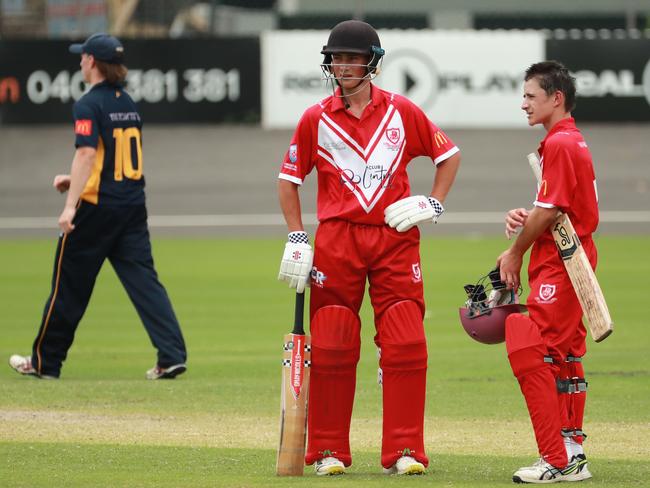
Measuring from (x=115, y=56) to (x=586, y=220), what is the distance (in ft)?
13.9

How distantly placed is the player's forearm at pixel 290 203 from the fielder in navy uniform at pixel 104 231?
118 inches

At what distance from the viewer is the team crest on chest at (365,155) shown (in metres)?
6.83

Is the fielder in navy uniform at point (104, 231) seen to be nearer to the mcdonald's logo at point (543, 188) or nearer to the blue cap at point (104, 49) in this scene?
the blue cap at point (104, 49)


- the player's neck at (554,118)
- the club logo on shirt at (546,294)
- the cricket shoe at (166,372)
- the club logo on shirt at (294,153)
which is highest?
the player's neck at (554,118)

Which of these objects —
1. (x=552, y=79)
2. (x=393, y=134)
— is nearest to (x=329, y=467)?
(x=393, y=134)

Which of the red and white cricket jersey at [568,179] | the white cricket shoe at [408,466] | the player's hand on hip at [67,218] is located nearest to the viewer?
the red and white cricket jersey at [568,179]

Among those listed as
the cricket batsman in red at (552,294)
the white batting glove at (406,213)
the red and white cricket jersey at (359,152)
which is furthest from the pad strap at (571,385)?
the red and white cricket jersey at (359,152)

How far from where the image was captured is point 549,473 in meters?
6.46

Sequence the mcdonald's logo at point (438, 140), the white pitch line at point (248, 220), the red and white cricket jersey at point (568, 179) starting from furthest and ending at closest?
the white pitch line at point (248, 220) < the mcdonald's logo at point (438, 140) < the red and white cricket jersey at point (568, 179)

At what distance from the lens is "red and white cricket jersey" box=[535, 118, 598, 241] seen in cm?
654

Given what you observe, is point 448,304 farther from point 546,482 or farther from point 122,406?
point 546,482

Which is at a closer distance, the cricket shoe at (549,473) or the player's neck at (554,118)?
the cricket shoe at (549,473)

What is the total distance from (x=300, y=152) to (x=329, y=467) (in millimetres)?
1491

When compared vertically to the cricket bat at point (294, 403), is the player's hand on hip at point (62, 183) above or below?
above
